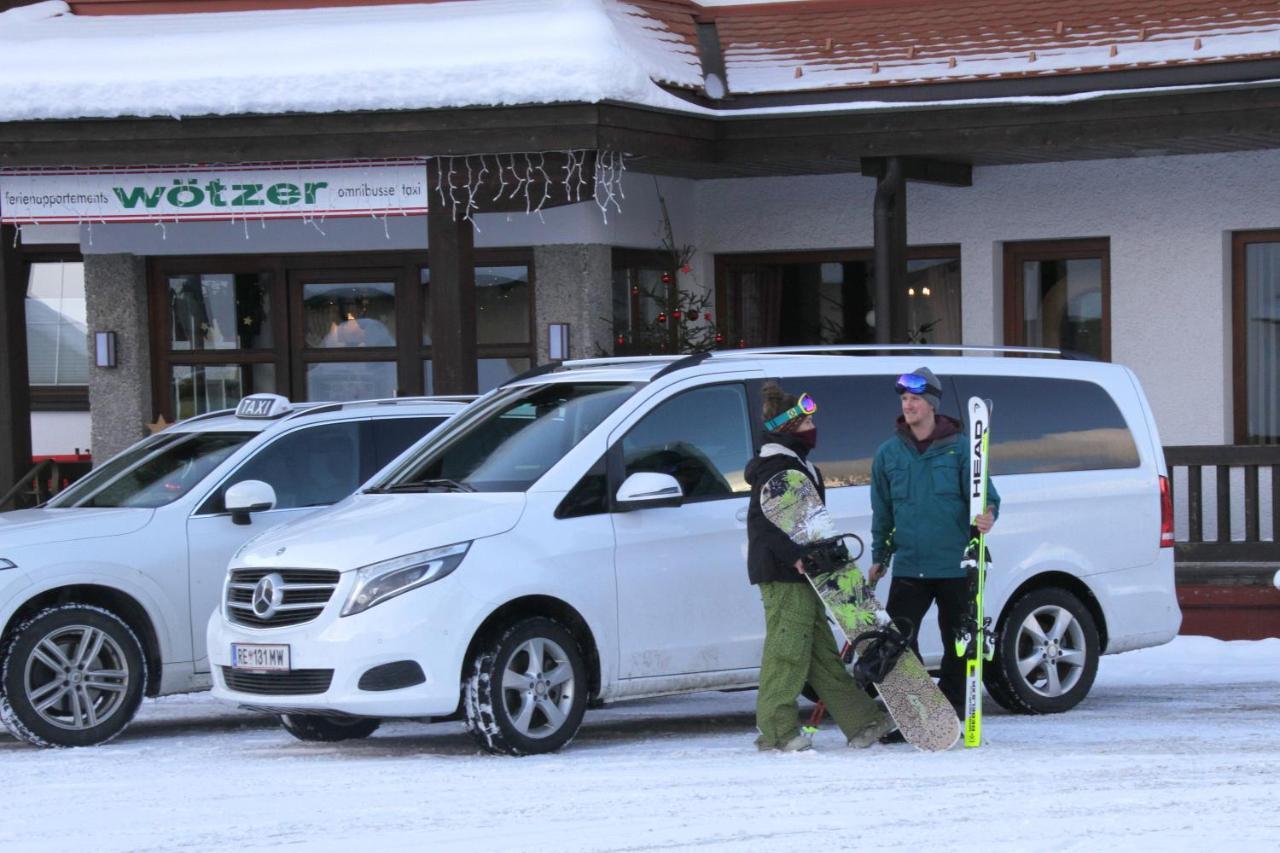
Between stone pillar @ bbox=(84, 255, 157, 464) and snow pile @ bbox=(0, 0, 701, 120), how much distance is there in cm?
245

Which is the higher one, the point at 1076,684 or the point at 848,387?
the point at 848,387

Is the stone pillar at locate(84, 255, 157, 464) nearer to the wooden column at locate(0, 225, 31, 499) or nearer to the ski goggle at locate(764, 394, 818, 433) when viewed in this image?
the wooden column at locate(0, 225, 31, 499)

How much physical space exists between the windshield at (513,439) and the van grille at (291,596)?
879 mm

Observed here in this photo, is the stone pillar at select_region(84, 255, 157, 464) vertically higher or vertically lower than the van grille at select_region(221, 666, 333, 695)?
higher

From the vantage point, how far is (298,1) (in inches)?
618

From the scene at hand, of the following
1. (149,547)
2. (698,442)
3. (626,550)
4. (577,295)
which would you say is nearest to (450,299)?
(577,295)

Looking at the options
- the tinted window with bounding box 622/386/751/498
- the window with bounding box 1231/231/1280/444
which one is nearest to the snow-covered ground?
the tinted window with bounding box 622/386/751/498

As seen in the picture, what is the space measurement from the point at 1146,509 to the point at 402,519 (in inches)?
165

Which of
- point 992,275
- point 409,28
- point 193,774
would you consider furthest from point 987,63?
point 193,774

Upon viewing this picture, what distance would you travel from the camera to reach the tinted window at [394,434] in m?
11.2

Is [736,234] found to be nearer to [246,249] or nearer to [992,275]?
[992,275]

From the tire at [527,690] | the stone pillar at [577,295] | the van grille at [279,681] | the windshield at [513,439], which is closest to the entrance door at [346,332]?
the stone pillar at [577,295]

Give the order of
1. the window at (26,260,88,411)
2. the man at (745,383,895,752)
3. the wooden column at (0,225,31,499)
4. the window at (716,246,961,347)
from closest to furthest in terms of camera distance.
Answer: the man at (745,383,895,752) < the wooden column at (0,225,31,499) < the window at (716,246,961,347) < the window at (26,260,88,411)

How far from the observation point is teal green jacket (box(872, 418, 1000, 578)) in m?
9.05
